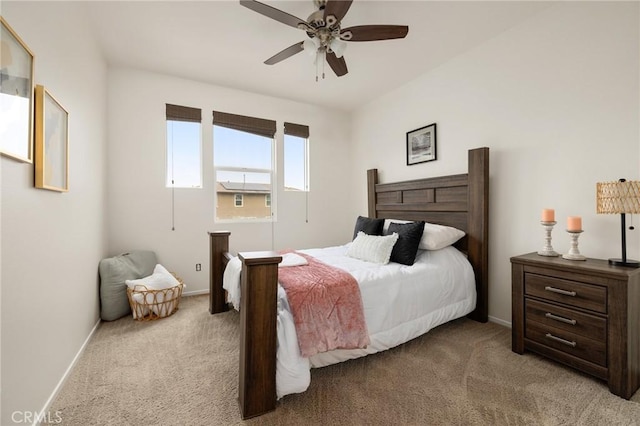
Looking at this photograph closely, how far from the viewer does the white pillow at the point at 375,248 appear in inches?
100

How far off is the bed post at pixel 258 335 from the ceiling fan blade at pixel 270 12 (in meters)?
1.59

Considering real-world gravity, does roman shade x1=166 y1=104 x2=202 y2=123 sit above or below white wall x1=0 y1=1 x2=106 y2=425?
above

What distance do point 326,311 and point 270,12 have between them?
2031 millimetres

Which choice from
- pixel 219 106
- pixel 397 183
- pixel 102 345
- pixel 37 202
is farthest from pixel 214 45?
pixel 102 345

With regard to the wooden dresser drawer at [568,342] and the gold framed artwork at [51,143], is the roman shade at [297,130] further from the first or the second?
the wooden dresser drawer at [568,342]

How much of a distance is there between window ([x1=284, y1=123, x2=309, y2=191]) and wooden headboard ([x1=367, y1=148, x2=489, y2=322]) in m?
1.53

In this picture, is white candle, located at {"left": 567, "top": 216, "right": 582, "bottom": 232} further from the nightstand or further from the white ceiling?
the white ceiling

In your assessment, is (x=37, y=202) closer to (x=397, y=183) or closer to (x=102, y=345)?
(x=102, y=345)

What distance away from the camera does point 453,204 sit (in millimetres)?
2928

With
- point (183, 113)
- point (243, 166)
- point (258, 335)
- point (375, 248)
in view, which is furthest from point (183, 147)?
point (258, 335)

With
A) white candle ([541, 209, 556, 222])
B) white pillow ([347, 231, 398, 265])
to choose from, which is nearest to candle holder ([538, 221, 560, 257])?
white candle ([541, 209, 556, 222])

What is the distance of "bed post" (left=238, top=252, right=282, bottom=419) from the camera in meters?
1.45

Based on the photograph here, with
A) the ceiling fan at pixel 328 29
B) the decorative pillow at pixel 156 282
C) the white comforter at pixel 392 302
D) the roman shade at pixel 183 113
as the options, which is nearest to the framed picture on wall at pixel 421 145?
the white comforter at pixel 392 302

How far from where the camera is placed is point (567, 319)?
6.10 ft
